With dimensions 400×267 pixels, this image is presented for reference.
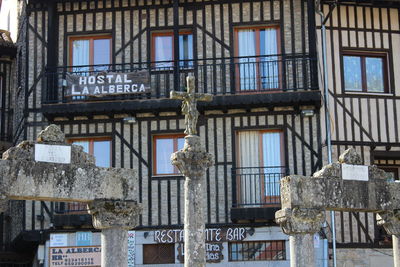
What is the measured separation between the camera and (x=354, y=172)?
1811 centimetres

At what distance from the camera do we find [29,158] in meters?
16.1

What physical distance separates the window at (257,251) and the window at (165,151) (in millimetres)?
2714

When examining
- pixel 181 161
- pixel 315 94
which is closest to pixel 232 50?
pixel 315 94

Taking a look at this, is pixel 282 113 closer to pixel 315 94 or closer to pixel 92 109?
pixel 315 94

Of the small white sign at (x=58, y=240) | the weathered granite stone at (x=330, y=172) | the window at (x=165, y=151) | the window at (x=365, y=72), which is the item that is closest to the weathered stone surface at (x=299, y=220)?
the weathered granite stone at (x=330, y=172)

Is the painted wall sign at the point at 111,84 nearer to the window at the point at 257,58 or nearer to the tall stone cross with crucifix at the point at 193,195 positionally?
the window at the point at 257,58

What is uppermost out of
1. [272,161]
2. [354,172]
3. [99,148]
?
[99,148]

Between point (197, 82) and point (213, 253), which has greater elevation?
point (197, 82)

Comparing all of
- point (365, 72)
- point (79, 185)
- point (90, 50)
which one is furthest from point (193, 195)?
point (365, 72)

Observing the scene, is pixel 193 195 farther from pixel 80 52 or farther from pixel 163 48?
pixel 80 52

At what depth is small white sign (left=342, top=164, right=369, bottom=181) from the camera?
18.0 m

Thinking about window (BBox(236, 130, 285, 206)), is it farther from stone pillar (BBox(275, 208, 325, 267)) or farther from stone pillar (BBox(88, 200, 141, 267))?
stone pillar (BBox(88, 200, 141, 267))

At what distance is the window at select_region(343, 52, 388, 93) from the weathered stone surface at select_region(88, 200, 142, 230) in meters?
12.1

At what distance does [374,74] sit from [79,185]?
13.6 meters
